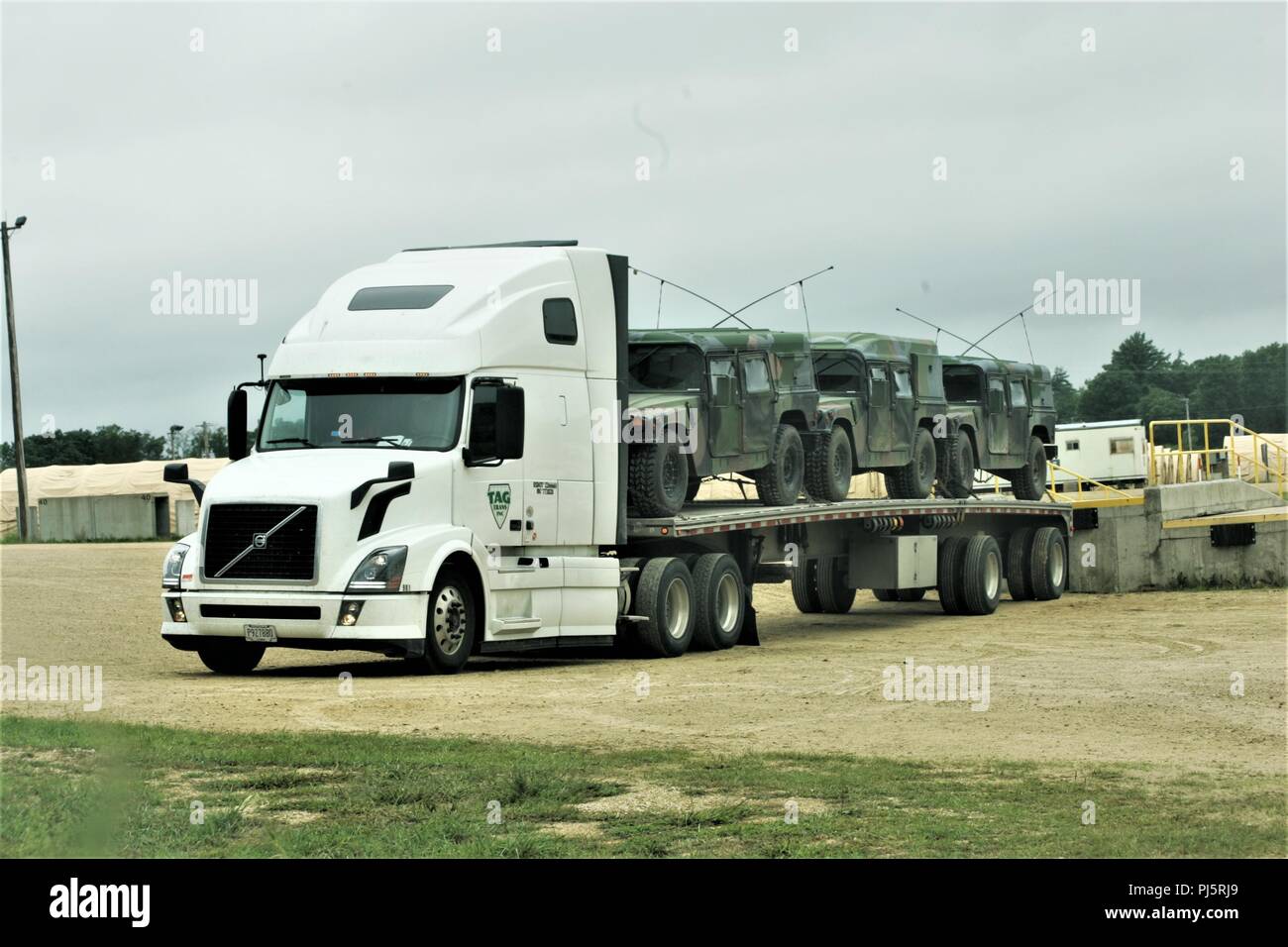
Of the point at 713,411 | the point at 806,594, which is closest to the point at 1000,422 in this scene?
the point at 806,594

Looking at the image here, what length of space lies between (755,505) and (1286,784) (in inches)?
479

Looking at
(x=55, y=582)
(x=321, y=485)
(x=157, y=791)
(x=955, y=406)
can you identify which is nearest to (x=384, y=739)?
(x=157, y=791)

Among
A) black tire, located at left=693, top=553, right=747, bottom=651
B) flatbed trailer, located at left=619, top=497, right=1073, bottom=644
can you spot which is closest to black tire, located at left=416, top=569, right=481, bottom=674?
flatbed trailer, located at left=619, top=497, right=1073, bottom=644

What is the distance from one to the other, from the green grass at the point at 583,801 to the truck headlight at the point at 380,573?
3796 mm

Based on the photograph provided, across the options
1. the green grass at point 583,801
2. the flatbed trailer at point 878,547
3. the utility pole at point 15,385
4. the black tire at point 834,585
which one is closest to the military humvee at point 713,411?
the flatbed trailer at point 878,547

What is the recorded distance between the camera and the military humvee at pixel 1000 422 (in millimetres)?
26969

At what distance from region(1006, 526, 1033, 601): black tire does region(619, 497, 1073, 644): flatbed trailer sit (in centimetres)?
2

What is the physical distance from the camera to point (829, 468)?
22188 mm

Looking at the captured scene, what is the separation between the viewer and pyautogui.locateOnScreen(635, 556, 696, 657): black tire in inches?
720

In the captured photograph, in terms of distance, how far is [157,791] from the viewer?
29.8 ft

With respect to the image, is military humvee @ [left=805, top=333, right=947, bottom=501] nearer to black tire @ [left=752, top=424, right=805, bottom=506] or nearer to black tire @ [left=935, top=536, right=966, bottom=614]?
black tire @ [left=752, top=424, right=805, bottom=506]

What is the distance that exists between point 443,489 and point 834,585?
12.3m

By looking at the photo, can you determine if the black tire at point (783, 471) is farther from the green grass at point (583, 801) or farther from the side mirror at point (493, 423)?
the green grass at point (583, 801)

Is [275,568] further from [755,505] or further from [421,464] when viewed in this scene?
[755,505]
